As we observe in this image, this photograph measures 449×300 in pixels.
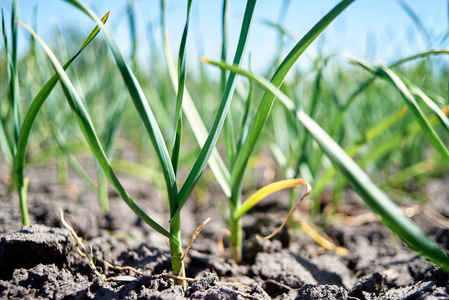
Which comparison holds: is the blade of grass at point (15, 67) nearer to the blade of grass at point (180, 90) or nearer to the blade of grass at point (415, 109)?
the blade of grass at point (180, 90)

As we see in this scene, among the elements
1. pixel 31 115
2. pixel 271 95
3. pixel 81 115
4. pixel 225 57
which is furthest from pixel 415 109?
pixel 31 115

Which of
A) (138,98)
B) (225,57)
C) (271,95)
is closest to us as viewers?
(138,98)

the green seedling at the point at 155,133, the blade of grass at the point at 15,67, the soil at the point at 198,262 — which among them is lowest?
the soil at the point at 198,262

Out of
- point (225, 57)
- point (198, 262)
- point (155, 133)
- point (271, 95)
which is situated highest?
point (225, 57)

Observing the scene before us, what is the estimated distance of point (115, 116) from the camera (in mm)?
1020

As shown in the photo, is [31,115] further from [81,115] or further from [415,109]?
[415,109]

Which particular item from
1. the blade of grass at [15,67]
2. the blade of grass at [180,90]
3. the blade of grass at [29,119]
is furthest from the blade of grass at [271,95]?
the blade of grass at [15,67]

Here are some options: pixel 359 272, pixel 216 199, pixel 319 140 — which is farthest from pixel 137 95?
pixel 216 199

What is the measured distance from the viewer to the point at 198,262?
76 centimetres

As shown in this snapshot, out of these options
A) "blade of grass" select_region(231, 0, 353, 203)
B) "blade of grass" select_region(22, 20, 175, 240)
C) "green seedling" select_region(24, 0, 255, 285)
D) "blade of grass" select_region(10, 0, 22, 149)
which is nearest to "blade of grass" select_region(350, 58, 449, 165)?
"blade of grass" select_region(231, 0, 353, 203)

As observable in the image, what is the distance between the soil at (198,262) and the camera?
559mm

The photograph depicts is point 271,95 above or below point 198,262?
above

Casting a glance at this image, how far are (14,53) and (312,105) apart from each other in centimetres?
75

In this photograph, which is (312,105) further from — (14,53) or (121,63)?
(14,53)
